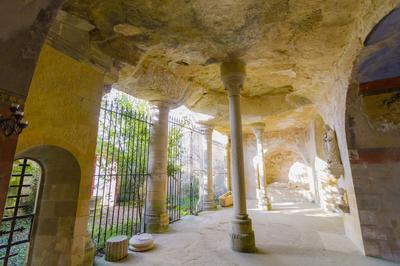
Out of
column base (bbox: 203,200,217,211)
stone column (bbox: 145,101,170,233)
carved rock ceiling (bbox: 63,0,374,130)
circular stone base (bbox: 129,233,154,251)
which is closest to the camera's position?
carved rock ceiling (bbox: 63,0,374,130)

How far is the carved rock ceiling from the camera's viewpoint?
9.78 ft

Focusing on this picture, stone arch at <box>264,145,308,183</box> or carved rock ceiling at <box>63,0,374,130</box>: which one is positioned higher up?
carved rock ceiling at <box>63,0,374,130</box>

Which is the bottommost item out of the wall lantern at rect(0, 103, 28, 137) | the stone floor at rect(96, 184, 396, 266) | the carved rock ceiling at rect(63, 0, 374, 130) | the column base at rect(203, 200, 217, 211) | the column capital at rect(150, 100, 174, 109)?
the stone floor at rect(96, 184, 396, 266)

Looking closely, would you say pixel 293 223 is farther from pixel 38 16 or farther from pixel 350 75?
pixel 38 16

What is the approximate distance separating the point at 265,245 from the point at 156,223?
2.45 metres

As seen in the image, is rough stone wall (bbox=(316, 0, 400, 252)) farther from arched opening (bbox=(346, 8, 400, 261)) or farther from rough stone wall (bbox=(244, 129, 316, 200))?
rough stone wall (bbox=(244, 129, 316, 200))

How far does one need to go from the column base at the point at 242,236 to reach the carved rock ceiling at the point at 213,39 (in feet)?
10.8

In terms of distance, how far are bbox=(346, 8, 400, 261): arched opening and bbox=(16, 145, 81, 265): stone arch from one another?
4.77 m

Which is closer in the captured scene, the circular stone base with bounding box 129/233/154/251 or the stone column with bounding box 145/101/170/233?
the circular stone base with bounding box 129/233/154/251

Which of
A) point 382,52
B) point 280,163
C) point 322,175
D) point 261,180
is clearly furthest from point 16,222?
point 280,163

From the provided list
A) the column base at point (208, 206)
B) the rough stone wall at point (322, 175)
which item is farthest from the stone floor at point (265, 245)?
the column base at point (208, 206)

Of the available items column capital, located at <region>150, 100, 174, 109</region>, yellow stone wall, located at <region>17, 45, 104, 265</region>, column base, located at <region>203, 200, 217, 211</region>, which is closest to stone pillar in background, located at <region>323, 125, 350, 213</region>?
column capital, located at <region>150, 100, 174, 109</region>

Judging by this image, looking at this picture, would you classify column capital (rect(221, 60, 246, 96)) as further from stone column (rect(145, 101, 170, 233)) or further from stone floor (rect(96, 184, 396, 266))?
stone floor (rect(96, 184, 396, 266))

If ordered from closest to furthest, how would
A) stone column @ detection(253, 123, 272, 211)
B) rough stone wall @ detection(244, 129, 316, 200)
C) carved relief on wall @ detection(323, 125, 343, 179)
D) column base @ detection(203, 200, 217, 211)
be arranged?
1. carved relief on wall @ detection(323, 125, 343, 179)
2. column base @ detection(203, 200, 217, 211)
3. stone column @ detection(253, 123, 272, 211)
4. rough stone wall @ detection(244, 129, 316, 200)
